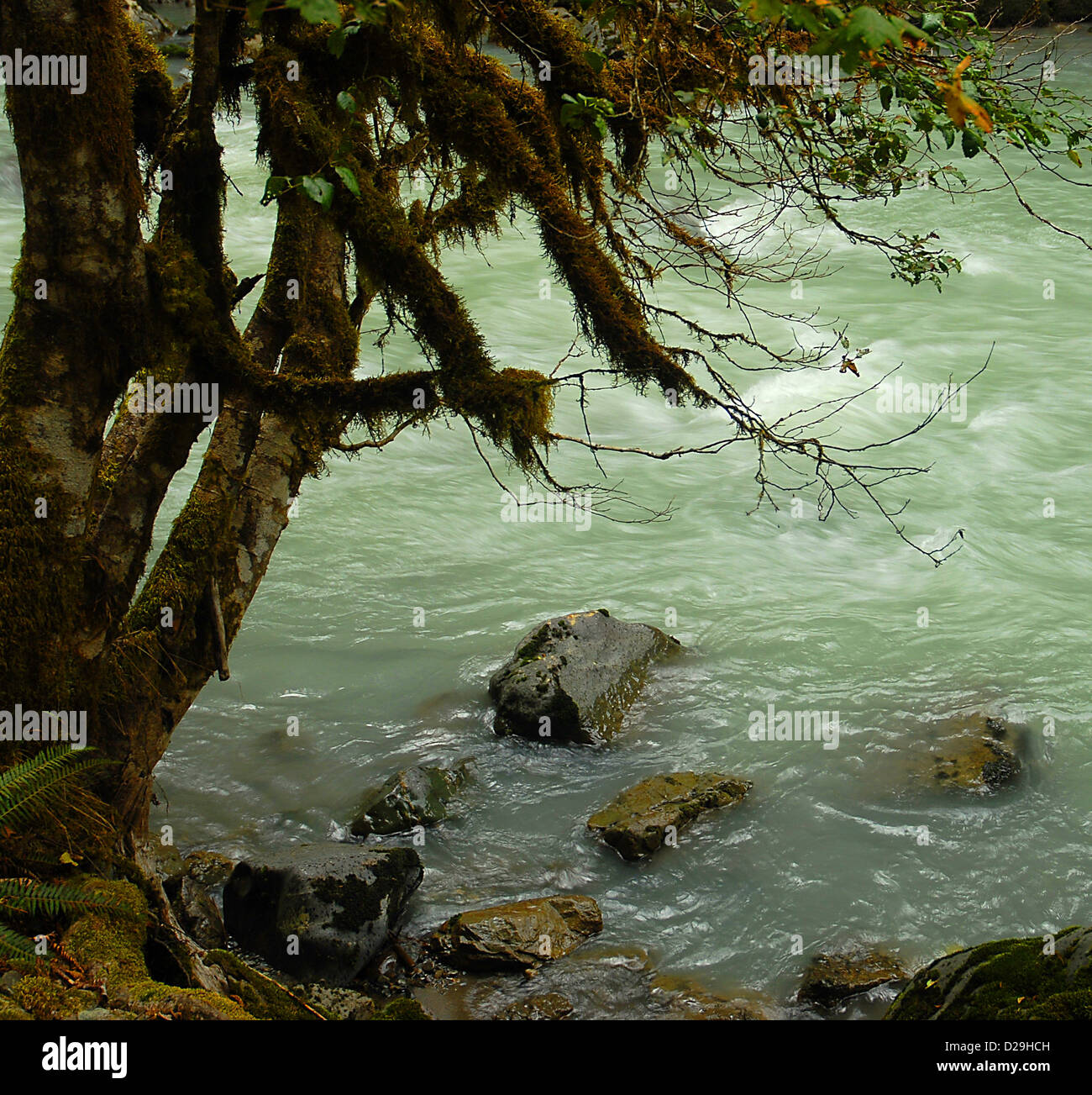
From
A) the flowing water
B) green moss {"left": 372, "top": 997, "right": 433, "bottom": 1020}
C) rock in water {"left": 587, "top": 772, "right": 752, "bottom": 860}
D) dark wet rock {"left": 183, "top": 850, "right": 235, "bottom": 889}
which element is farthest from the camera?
rock in water {"left": 587, "top": 772, "right": 752, "bottom": 860}

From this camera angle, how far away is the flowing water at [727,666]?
5629 millimetres

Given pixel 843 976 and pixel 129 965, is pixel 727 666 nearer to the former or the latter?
pixel 843 976

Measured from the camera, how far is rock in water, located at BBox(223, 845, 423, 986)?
481 cm

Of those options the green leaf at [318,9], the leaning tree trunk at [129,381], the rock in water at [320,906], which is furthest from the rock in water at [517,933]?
the green leaf at [318,9]

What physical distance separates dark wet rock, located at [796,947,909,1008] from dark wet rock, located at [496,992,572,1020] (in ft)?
3.57

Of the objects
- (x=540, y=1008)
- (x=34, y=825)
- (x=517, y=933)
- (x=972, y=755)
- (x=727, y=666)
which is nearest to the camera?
(x=34, y=825)

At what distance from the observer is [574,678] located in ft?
22.7

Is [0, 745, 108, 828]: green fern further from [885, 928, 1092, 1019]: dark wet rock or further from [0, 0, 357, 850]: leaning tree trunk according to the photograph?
[885, 928, 1092, 1019]: dark wet rock

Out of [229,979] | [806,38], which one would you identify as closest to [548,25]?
[806,38]

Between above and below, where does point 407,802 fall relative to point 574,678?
below

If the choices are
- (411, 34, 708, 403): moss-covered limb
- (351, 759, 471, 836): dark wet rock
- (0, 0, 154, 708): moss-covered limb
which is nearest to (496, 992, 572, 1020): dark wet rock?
(351, 759, 471, 836): dark wet rock

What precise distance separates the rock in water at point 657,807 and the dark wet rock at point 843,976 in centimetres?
108

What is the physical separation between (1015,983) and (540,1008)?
2.24 meters

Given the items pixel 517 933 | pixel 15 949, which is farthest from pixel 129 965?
pixel 517 933
